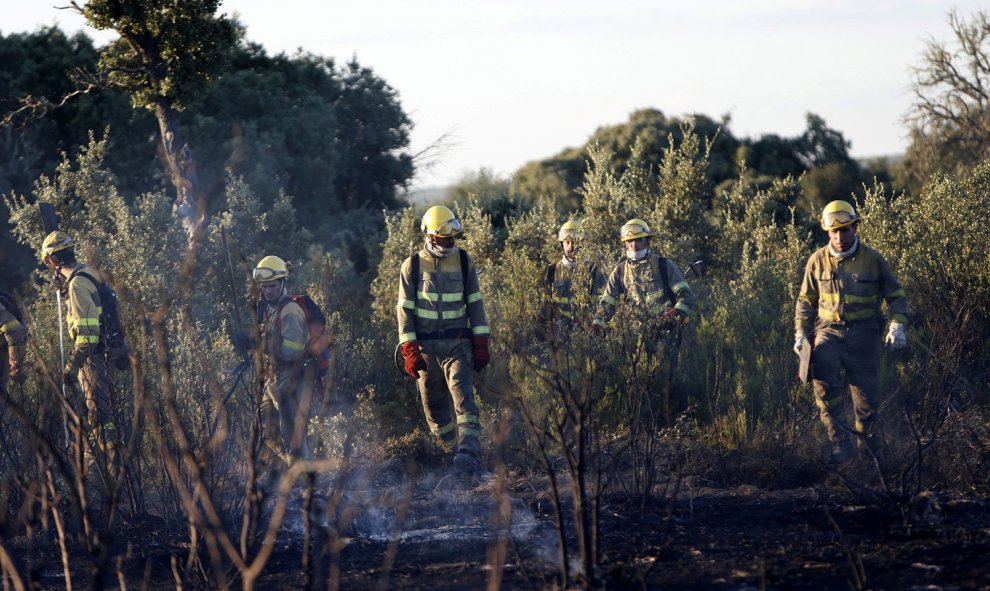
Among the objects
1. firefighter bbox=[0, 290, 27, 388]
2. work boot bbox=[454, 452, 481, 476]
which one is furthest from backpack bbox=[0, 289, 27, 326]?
work boot bbox=[454, 452, 481, 476]

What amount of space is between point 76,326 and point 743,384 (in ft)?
17.1

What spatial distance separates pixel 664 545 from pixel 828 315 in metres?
3.47

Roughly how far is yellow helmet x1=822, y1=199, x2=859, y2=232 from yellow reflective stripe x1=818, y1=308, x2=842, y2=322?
1.96 feet

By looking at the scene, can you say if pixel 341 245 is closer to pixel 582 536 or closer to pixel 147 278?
pixel 147 278

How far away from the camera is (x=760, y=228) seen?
13.5 metres

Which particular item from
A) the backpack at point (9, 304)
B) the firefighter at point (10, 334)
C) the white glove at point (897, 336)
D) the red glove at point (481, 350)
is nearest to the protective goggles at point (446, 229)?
the red glove at point (481, 350)

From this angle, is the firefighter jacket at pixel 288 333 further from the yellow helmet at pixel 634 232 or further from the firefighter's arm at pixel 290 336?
the yellow helmet at pixel 634 232

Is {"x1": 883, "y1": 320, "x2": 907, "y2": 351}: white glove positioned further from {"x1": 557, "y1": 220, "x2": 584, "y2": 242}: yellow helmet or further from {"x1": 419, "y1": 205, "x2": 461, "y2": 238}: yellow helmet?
{"x1": 557, "y1": 220, "x2": 584, "y2": 242}: yellow helmet

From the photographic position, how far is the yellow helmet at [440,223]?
7.97m

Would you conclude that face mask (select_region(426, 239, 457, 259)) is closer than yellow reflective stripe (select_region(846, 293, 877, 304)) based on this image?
No

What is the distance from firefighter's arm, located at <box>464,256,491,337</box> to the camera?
8.12m

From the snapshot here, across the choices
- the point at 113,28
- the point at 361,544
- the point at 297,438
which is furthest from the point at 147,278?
the point at 297,438

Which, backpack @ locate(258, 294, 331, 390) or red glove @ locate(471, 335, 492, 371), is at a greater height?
backpack @ locate(258, 294, 331, 390)

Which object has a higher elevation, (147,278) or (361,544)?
(147,278)
